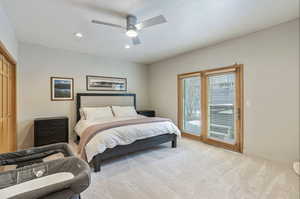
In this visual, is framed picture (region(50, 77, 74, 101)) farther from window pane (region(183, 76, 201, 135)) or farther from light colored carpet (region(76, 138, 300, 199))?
window pane (region(183, 76, 201, 135))

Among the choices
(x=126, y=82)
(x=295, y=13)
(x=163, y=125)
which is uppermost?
Result: (x=295, y=13)

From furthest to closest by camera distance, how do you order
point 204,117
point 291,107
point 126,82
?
point 126,82 → point 204,117 → point 291,107

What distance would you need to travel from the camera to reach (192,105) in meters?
4.45

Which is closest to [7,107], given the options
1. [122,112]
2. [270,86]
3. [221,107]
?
[122,112]

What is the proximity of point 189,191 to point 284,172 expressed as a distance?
1698 mm

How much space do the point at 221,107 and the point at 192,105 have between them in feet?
2.95

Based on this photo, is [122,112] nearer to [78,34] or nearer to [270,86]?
[78,34]

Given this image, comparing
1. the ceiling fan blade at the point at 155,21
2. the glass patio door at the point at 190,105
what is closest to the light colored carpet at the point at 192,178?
the glass patio door at the point at 190,105

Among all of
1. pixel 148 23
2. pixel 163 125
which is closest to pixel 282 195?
pixel 163 125

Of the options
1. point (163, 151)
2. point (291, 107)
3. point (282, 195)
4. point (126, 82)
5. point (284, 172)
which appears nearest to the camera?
point (282, 195)

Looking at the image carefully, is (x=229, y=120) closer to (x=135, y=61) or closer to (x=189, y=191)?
(x=189, y=191)

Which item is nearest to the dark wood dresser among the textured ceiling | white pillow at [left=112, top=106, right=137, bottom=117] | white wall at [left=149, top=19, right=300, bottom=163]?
white pillow at [left=112, top=106, right=137, bottom=117]

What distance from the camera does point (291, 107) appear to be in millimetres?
2604

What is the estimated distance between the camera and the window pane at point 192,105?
4.27m
